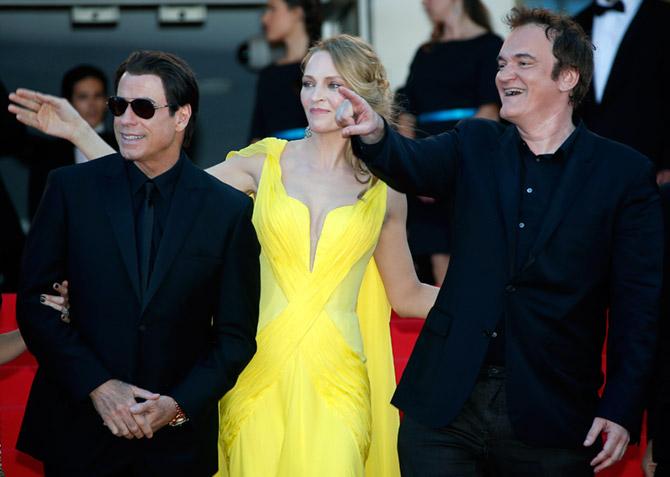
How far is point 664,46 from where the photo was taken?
692 cm

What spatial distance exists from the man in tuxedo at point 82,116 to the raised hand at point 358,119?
4.03 metres

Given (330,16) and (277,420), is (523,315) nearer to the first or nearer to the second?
(277,420)

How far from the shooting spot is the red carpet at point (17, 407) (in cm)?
538

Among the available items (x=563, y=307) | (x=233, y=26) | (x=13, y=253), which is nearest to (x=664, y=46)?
(x=563, y=307)

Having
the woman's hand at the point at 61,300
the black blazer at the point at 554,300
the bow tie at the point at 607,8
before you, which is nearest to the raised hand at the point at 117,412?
the woman's hand at the point at 61,300

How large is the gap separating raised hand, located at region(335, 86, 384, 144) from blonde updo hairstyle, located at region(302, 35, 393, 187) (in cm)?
109

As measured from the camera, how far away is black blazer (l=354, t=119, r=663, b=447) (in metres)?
4.30

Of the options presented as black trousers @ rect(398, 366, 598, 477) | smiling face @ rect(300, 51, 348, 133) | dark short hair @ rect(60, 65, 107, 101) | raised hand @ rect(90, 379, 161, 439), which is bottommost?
black trousers @ rect(398, 366, 598, 477)

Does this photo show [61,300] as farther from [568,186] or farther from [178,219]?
[568,186]

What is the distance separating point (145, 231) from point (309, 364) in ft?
2.93

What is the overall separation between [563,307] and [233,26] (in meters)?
6.45

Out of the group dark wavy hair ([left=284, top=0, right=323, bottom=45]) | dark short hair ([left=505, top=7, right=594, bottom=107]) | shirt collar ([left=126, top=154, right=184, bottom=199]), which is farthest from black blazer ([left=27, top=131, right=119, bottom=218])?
dark short hair ([left=505, top=7, right=594, bottom=107])

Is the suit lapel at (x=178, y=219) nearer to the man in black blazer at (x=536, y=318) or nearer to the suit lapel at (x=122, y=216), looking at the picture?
the suit lapel at (x=122, y=216)

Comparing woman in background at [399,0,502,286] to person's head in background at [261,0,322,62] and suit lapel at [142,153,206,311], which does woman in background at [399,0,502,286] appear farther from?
suit lapel at [142,153,206,311]
